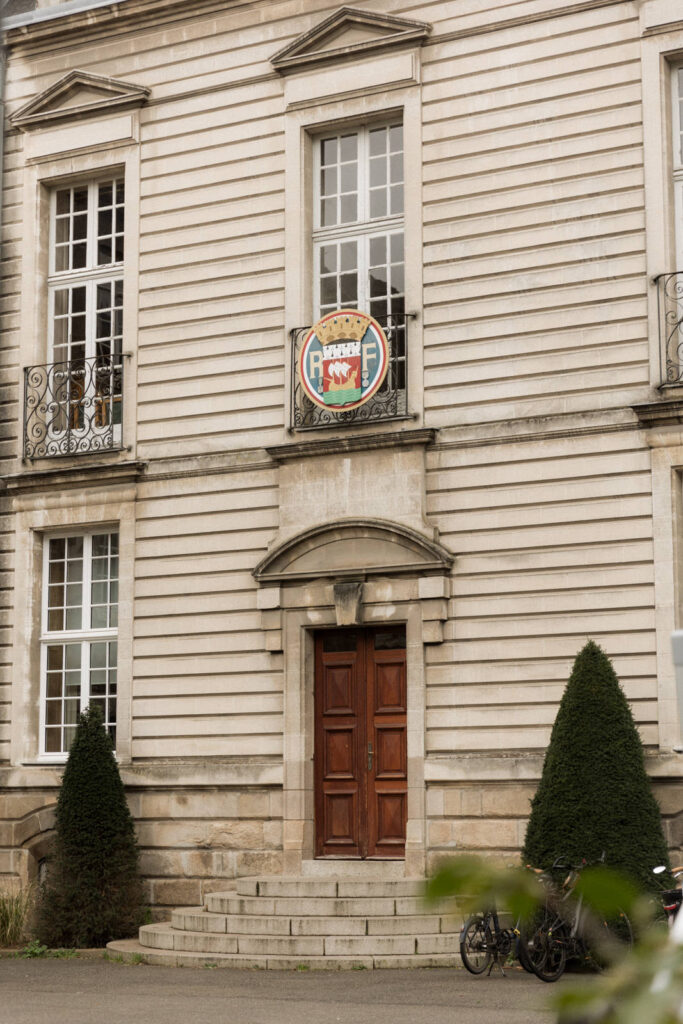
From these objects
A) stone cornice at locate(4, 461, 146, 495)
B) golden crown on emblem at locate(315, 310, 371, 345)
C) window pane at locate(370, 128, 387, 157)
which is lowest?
stone cornice at locate(4, 461, 146, 495)

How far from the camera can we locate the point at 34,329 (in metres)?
15.7

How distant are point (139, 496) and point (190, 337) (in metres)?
1.68

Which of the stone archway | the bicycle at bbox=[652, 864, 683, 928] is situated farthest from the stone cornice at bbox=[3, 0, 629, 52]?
the bicycle at bbox=[652, 864, 683, 928]

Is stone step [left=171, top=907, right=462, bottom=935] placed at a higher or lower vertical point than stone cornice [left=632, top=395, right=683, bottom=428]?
lower

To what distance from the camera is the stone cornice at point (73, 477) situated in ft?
48.6

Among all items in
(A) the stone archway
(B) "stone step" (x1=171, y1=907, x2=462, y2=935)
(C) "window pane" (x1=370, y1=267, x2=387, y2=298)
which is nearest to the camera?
(B) "stone step" (x1=171, y1=907, x2=462, y2=935)

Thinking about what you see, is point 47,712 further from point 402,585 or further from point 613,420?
point 613,420

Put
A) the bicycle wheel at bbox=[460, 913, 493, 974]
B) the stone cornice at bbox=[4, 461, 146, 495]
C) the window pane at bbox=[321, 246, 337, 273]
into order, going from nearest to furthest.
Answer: the bicycle wheel at bbox=[460, 913, 493, 974] → the window pane at bbox=[321, 246, 337, 273] → the stone cornice at bbox=[4, 461, 146, 495]

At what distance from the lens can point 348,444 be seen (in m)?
13.5

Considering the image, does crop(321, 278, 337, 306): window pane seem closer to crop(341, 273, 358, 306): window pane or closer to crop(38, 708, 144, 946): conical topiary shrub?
crop(341, 273, 358, 306): window pane

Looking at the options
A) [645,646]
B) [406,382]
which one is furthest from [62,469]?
[645,646]

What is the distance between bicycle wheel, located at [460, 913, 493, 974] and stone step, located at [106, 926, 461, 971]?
1.68 feet

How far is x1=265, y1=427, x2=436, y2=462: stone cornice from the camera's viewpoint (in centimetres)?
1323

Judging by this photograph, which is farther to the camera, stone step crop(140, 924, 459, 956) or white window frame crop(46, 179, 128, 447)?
white window frame crop(46, 179, 128, 447)
